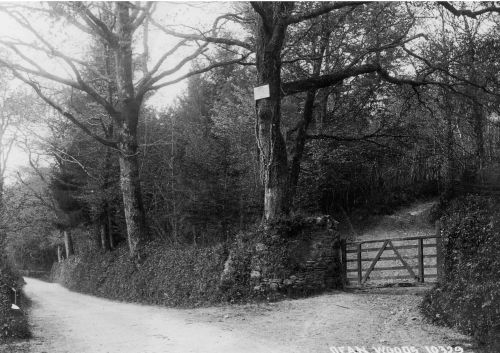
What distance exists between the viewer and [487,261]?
7793mm

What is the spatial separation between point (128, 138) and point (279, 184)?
6783 mm

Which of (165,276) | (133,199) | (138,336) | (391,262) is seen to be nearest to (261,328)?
(138,336)

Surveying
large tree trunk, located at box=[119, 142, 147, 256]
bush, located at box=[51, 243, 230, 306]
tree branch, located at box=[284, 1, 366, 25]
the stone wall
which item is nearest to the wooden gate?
the stone wall

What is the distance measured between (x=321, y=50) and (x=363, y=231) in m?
9.36

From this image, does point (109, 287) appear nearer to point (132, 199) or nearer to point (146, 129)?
point (132, 199)

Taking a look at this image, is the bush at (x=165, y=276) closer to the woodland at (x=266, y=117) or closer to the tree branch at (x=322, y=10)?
the woodland at (x=266, y=117)

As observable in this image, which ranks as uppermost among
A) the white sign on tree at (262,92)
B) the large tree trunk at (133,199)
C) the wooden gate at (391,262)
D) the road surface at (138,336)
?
the white sign on tree at (262,92)

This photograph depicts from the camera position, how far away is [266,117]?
13.0m

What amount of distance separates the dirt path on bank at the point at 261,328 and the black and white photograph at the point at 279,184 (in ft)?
0.23

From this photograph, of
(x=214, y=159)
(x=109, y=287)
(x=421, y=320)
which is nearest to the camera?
(x=421, y=320)

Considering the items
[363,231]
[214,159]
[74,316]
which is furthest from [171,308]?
[363,231]

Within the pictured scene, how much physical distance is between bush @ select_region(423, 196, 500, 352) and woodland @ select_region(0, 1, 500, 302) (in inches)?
159

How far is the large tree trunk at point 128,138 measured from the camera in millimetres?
16859

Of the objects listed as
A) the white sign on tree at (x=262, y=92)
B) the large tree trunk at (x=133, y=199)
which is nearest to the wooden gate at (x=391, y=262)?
the white sign on tree at (x=262, y=92)
